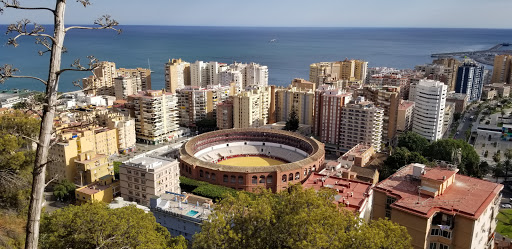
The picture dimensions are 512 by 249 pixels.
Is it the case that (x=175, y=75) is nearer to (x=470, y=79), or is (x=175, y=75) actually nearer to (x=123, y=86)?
(x=123, y=86)

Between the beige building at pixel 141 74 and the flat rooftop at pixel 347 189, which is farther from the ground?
the beige building at pixel 141 74

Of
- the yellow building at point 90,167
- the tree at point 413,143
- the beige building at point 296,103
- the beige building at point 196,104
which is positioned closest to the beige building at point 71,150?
the yellow building at point 90,167

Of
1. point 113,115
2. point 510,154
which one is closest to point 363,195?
point 510,154

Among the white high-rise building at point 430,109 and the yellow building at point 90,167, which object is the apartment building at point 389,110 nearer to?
the white high-rise building at point 430,109

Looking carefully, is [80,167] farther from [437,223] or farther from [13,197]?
[437,223]

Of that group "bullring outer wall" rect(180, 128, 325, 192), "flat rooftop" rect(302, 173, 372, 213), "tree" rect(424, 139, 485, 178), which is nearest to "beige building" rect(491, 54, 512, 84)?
"tree" rect(424, 139, 485, 178)

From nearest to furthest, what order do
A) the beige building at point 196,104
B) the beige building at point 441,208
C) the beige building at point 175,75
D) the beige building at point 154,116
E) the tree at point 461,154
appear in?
the beige building at point 441,208, the tree at point 461,154, the beige building at point 154,116, the beige building at point 196,104, the beige building at point 175,75

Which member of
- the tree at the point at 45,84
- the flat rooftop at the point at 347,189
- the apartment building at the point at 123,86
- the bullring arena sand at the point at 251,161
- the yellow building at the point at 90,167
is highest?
the tree at the point at 45,84

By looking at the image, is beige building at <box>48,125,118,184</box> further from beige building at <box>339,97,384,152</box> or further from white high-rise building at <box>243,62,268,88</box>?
white high-rise building at <box>243,62,268,88</box>
